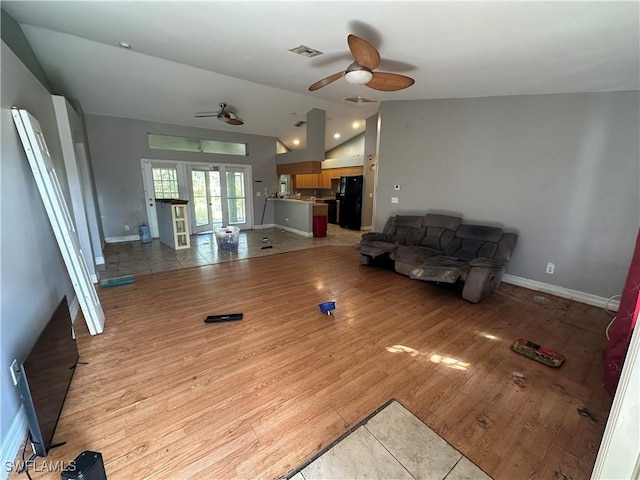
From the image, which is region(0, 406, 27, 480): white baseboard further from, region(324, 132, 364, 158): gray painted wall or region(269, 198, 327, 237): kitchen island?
region(324, 132, 364, 158): gray painted wall

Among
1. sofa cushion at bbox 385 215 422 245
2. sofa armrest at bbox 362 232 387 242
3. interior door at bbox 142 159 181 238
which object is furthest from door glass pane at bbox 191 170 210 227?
sofa cushion at bbox 385 215 422 245

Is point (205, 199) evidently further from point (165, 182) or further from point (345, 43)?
point (345, 43)

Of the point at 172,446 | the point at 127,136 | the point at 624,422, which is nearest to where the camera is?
the point at 624,422

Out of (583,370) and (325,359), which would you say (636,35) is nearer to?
(583,370)

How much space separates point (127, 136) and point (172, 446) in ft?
22.1

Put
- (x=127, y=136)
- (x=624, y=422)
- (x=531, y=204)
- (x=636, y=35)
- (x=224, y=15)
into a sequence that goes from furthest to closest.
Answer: (x=127, y=136)
(x=531, y=204)
(x=224, y=15)
(x=636, y=35)
(x=624, y=422)

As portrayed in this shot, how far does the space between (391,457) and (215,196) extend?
23.6ft

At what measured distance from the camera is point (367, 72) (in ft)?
8.37

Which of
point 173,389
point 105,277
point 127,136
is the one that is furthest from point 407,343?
point 127,136

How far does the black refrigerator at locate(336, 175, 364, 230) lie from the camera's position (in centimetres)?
754

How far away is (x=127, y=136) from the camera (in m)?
5.92

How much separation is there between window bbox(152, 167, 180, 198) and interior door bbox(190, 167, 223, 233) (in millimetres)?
416

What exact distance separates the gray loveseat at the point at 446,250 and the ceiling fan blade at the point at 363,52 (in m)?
2.39

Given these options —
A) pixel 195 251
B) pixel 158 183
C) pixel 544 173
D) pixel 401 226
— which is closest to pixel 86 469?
pixel 401 226
